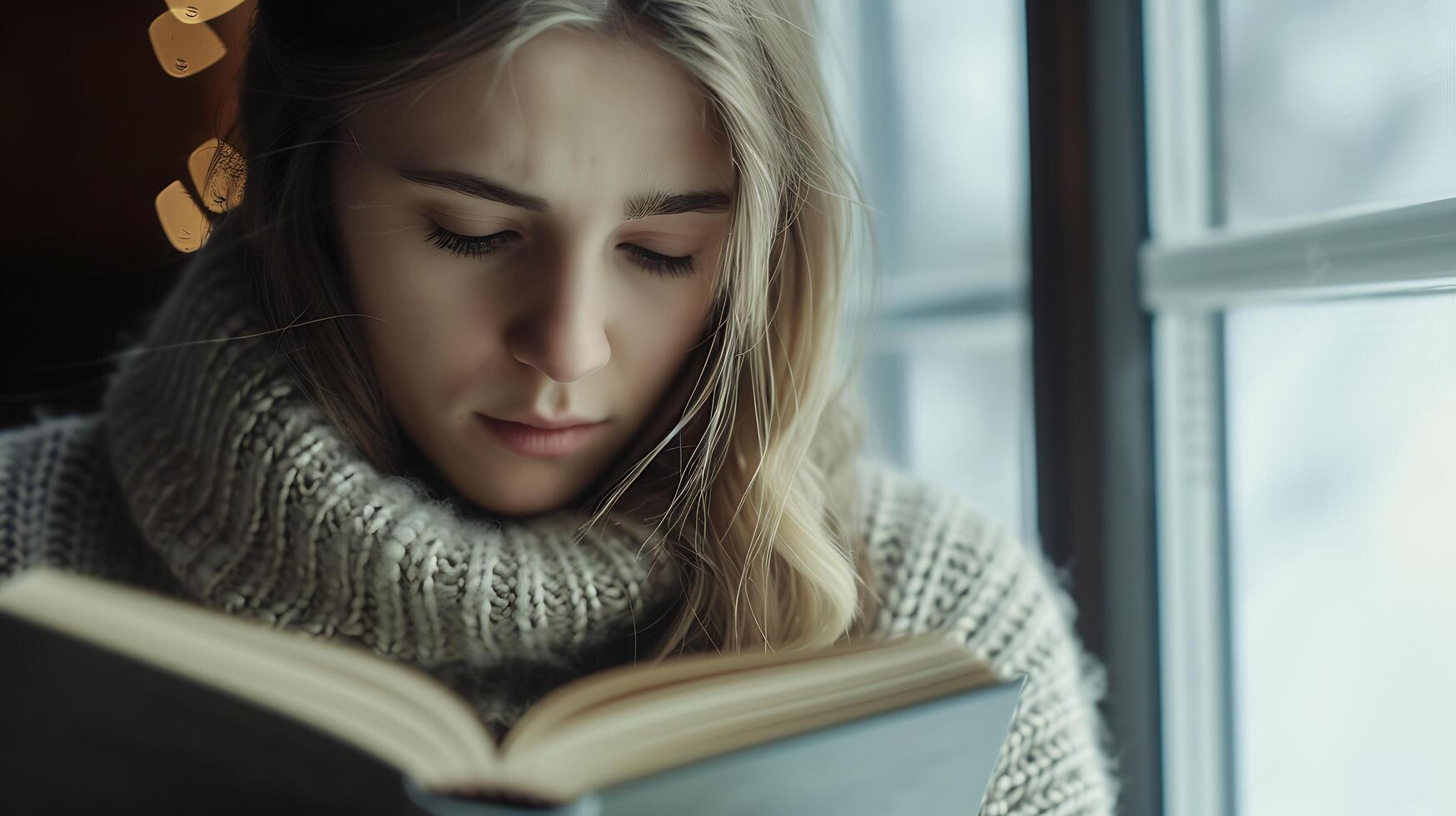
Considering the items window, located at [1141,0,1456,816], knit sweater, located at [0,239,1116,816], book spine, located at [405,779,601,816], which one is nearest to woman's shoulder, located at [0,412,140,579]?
knit sweater, located at [0,239,1116,816]

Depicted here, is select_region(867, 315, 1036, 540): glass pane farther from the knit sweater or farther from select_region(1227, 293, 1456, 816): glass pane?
the knit sweater

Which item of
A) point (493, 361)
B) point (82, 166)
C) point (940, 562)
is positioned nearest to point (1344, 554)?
point (940, 562)

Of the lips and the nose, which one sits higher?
the nose

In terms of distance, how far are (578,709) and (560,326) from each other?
15 centimetres

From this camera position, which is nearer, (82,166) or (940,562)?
(82,166)

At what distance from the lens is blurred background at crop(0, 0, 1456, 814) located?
0.39 metres

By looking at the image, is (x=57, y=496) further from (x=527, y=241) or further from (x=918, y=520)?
(x=918, y=520)

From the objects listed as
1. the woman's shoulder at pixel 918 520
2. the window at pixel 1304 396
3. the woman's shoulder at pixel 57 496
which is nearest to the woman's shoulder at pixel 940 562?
the woman's shoulder at pixel 918 520

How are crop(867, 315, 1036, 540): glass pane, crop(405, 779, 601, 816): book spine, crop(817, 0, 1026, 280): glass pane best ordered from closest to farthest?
crop(405, 779, 601, 816): book spine
crop(817, 0, 1026, 280): glass pane
crop(867, 315, 1036, 540): glass pane

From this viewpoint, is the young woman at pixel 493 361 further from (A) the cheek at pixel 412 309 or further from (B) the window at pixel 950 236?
(B) the window at pixel 950 236

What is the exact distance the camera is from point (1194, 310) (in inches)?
23.6

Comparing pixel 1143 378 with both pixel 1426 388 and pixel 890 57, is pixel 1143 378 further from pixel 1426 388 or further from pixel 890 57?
pixel 890 57

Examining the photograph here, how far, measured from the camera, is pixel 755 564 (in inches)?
19.3

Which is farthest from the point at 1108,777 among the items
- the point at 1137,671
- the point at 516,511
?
the point at 516,511
